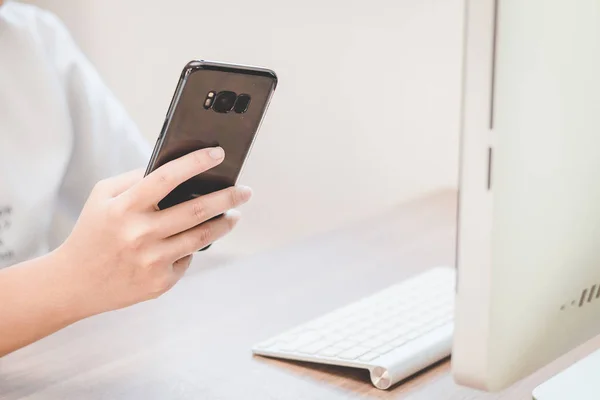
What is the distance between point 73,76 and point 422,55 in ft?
2.04

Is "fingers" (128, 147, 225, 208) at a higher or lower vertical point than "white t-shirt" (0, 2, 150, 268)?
higher

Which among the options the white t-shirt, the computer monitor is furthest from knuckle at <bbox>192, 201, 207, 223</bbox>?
the white t-shirt

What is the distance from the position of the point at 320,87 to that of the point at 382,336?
93cm

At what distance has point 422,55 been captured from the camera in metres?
1.45

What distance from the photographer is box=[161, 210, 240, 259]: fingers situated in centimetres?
66

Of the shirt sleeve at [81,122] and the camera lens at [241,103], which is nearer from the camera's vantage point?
the camera lens at [241,103]

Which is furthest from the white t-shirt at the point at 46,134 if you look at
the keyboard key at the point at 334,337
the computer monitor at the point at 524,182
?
the computer monitor at the point at 524,182

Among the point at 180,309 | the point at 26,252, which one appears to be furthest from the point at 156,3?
the point at 180,309

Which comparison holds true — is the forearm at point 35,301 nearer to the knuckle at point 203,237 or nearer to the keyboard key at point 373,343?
the knuckle at point 203,237

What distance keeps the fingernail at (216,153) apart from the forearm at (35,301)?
0.60 feet

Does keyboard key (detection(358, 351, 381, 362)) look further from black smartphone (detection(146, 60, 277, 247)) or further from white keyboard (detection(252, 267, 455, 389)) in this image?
black smartphone (detection(146, 60, 277, 247))

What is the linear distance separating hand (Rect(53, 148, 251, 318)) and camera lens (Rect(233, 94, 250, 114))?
0.04 metres

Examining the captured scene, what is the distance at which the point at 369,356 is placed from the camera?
0.68 m

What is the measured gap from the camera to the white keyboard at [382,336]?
0.67 metres
